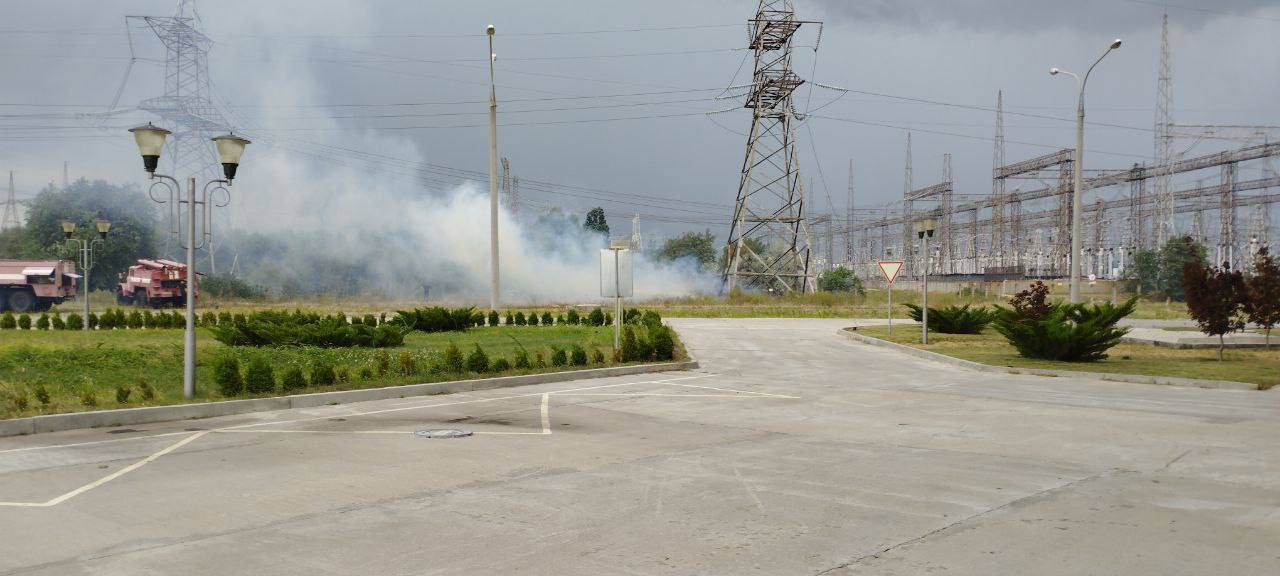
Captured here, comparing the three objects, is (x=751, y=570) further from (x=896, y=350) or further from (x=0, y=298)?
(x=0, y=298)

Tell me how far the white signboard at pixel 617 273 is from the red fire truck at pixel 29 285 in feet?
139

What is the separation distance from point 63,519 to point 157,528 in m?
0.89

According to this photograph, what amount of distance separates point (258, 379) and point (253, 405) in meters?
0.86

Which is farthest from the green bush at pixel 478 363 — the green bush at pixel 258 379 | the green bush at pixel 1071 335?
the green bush at pixel 1071 335

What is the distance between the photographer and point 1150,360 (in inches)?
875

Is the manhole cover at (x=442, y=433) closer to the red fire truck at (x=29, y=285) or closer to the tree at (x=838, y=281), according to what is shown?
the red fire truck at (x=29, y=285)

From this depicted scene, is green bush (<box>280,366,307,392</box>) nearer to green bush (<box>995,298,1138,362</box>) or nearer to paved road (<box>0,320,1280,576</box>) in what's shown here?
paved road (<box>0,320,1280,576</box>)

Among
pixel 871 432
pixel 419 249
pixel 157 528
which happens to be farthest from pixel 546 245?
pixel 157 528

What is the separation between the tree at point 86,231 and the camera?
6550 centimetres

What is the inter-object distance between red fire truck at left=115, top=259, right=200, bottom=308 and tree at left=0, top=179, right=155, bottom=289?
12459 mm

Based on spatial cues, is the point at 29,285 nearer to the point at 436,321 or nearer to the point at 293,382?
the point at 436,321

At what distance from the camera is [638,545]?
5.95 metres

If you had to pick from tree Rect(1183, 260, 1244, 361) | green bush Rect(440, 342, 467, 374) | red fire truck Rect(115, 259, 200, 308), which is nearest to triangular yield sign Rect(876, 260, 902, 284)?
tree Rect(1183, 260, 1244, 361)

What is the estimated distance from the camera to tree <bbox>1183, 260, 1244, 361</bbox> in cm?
2155
